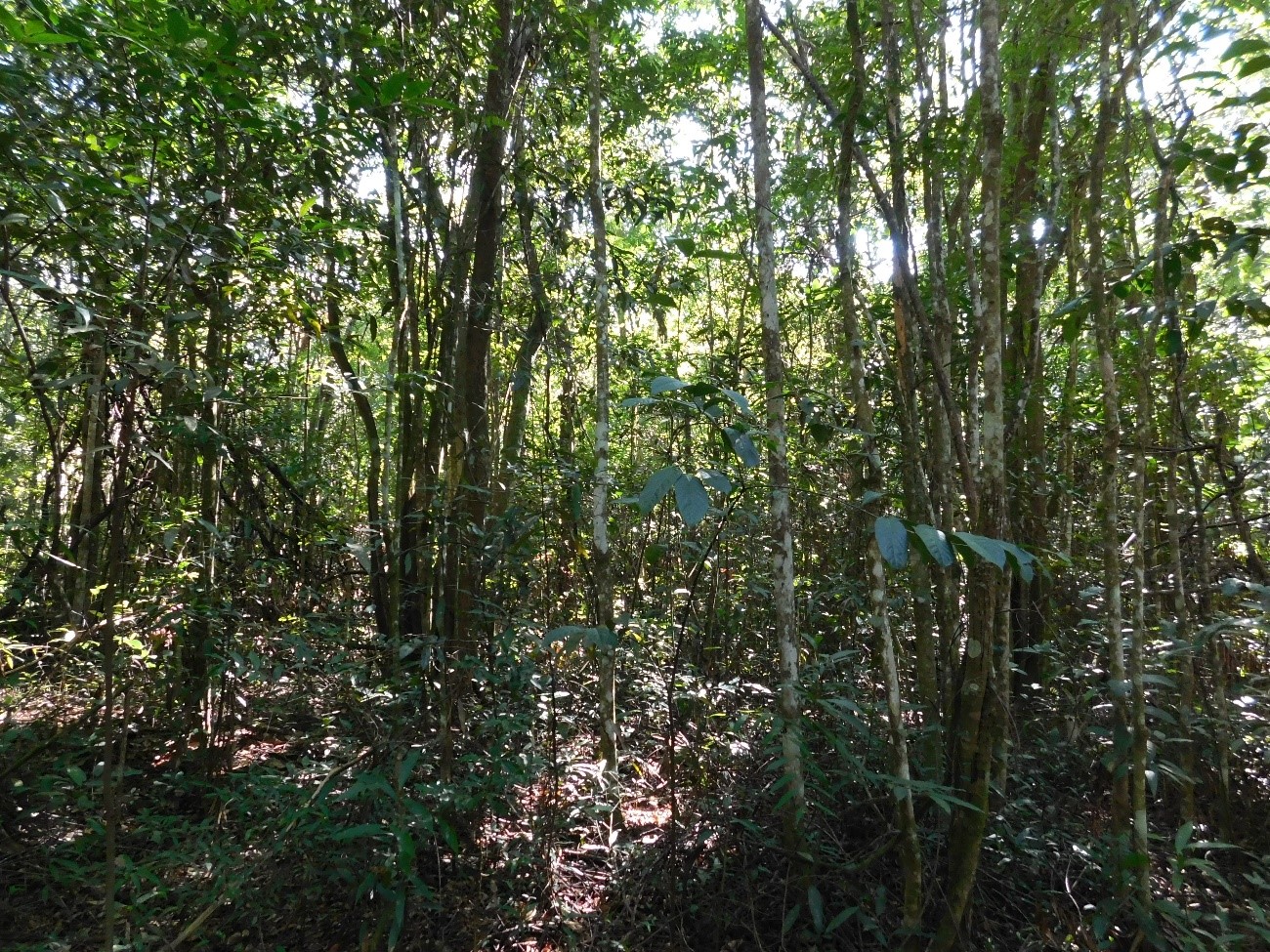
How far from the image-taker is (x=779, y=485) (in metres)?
2.79

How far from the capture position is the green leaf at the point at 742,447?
1.58 metres

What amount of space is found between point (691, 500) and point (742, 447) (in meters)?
0.24

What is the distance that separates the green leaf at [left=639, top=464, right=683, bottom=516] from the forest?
0.05 ft

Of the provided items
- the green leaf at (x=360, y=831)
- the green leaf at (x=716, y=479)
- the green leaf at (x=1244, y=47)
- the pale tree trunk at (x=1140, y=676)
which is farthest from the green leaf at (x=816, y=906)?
the green leaf at (x=1244, y=47)

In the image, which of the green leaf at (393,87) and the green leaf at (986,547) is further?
the green leaf at (393,87)

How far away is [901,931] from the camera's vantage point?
2.55 meters

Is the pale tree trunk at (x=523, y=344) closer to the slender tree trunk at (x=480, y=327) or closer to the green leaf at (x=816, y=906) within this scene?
the slender tree trunk at (x=480, y=327)

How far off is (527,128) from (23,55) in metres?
3.39

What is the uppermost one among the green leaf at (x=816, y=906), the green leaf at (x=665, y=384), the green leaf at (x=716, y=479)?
the green leaf at (x=665, y=384)

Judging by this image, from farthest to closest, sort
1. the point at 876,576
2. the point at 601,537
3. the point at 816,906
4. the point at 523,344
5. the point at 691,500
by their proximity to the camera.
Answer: the point at 523,344, the point at 601,537, the point at 876,576, the point at 816,906, the point at 691,500

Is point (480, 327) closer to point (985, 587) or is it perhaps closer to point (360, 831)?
point (360, 831)

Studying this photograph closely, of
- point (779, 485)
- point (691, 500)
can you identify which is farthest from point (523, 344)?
point (691, 500)

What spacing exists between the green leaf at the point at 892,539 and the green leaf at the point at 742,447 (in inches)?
11.7

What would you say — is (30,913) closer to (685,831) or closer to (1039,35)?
(685,831)
